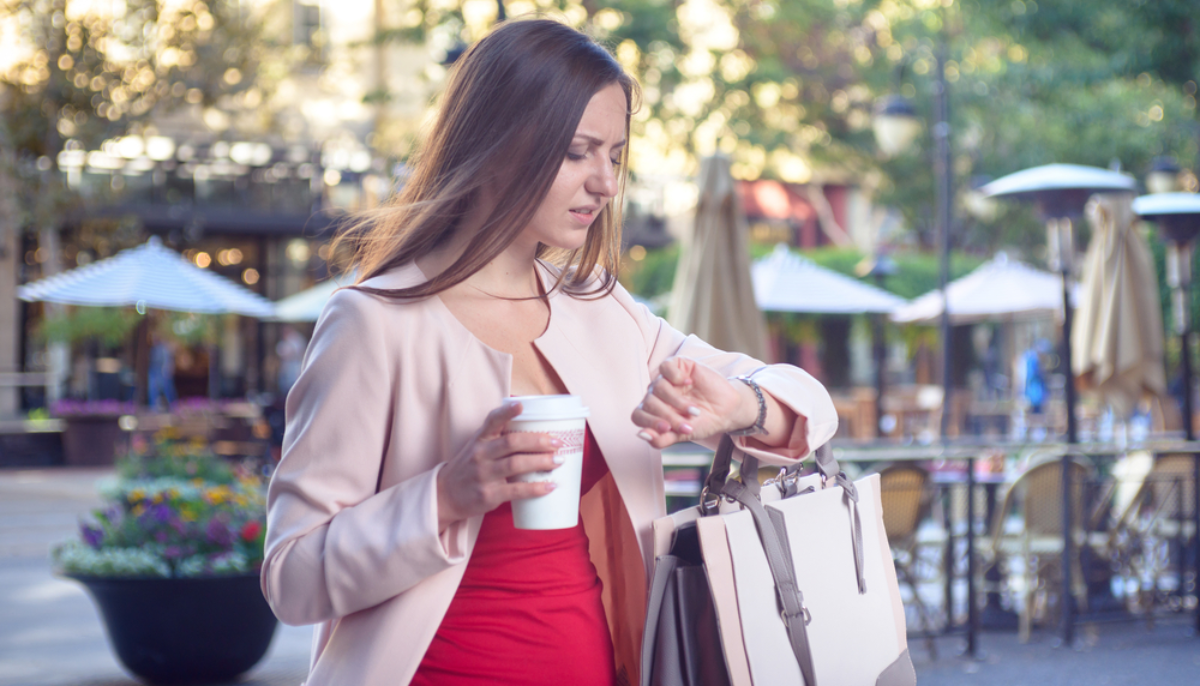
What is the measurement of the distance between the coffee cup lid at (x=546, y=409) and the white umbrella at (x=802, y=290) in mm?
12393

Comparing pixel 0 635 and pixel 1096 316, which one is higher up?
pixel 1096 316

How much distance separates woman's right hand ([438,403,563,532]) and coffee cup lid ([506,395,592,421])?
0.02 metres

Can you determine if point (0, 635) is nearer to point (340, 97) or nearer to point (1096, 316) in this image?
point (1096, 316)

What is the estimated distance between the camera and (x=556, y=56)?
5.40 feet

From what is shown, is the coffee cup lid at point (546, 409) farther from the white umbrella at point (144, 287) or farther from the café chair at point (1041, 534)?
the white umbrella at point (144, 287)

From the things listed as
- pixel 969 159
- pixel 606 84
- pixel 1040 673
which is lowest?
pixel 1040 673

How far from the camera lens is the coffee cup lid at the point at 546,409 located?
1.36m

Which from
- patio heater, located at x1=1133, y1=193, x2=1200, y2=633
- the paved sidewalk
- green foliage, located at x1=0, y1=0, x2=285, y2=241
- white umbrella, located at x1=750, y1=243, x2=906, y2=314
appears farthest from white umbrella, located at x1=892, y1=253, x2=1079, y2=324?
green foliage, located at x1=0, y1=0, x2=285, y2=241

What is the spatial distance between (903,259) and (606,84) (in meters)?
28.5

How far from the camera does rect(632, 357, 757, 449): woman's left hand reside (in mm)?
1488

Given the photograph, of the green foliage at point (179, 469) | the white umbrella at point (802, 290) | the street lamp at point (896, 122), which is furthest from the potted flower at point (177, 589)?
the street lamp at point (896, 122)

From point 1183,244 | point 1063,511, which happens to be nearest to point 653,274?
point 1183,244

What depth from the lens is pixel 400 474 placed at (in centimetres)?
157

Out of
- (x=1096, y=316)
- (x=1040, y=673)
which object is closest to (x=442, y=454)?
(x=1040, y=673)
